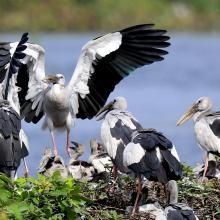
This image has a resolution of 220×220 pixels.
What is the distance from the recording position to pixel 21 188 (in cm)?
789

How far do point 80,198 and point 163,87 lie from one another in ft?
70.9

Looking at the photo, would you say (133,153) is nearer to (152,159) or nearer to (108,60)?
(152,159)

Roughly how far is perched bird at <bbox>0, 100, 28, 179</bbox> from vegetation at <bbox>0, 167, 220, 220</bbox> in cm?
53

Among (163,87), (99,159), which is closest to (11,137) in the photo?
(99,159)

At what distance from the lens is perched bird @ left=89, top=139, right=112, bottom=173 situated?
9.88 m

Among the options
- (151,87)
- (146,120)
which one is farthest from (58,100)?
(151,87)

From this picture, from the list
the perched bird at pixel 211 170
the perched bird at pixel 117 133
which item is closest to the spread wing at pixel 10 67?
the perched bird at pixel 117 133

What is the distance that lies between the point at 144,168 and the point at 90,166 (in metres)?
1.66

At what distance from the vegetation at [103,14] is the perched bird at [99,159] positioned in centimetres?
3280

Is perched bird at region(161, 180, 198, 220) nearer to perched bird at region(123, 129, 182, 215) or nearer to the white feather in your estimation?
perched bird at region(123, 129, 182, 215)

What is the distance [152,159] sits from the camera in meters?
8.45

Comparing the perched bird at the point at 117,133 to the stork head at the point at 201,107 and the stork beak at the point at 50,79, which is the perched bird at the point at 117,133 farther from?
the stork head at the point at 201,107

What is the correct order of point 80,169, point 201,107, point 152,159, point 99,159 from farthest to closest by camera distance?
point 201,107 → point 99,159 → point 80,169 → point 152,159

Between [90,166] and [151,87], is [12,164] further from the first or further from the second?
[151,87]
